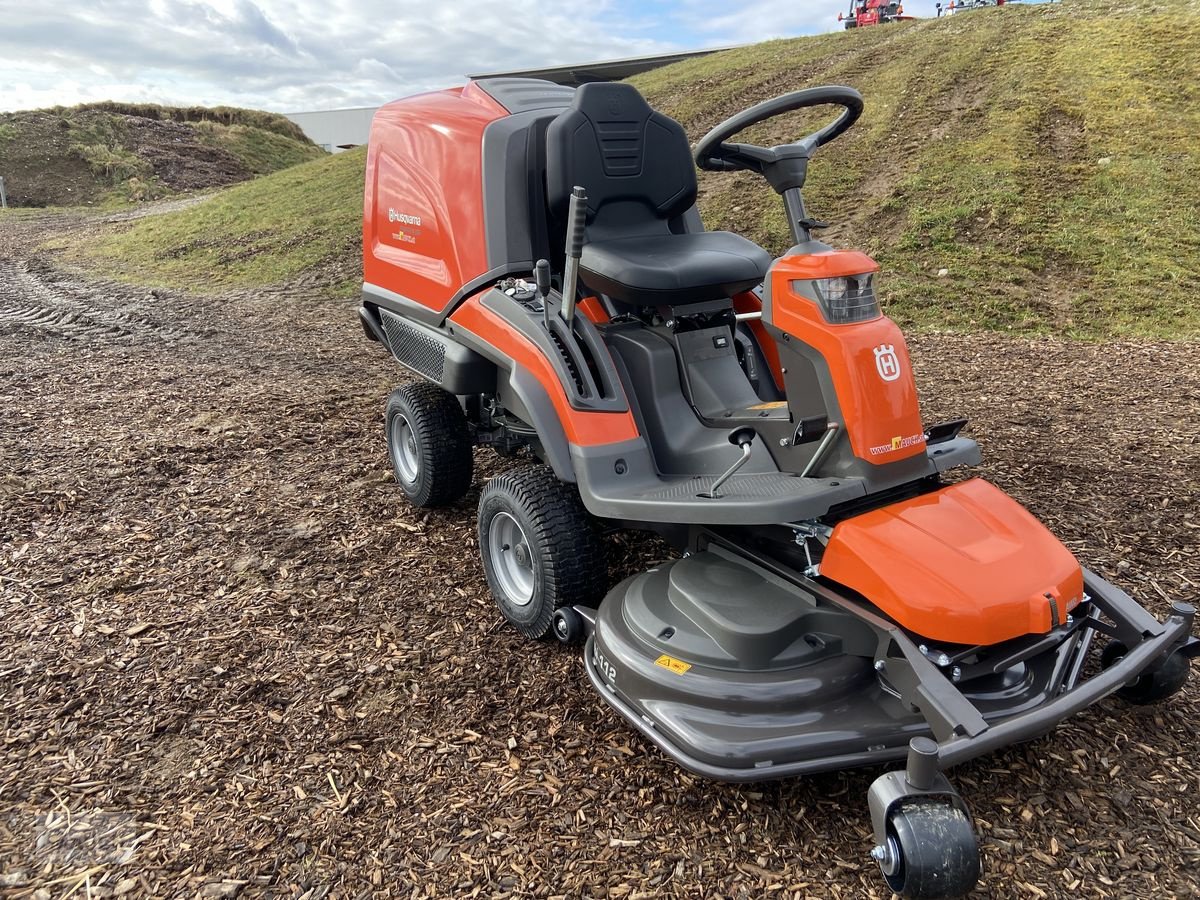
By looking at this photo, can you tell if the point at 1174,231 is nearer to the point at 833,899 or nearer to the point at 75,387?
the point at 833,899

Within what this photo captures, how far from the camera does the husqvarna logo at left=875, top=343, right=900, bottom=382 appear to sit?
2260 mm

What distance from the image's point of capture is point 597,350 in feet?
9.33

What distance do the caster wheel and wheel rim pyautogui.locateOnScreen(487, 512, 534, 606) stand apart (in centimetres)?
25

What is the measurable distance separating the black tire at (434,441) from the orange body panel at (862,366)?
183 centimetres

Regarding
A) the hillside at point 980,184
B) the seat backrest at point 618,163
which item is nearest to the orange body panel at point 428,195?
the seat backrest at point 618,163

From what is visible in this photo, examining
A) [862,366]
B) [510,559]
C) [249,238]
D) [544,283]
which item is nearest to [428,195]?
[544,283]

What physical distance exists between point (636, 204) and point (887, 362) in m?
1.38

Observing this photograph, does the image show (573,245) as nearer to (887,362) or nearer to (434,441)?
(887,362)

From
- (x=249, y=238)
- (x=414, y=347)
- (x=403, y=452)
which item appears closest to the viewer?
(x=414, y=347)

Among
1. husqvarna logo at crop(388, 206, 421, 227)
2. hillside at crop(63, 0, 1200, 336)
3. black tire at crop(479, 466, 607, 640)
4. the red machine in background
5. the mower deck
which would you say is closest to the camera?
the mower deck

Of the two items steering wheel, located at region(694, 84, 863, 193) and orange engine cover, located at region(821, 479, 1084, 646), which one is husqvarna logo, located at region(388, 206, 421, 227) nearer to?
steering wheel, located at region(694, 84, 863, 193)

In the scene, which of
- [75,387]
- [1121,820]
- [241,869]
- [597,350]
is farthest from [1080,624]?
[75,387]

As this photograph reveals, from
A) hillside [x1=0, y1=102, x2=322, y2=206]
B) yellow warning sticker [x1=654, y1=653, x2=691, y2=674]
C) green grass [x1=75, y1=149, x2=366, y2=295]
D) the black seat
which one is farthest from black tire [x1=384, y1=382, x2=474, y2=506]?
hillside [x1=0, y1=102, x2=322, y2=206]

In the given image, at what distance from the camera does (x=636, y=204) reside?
3281 millimetres
